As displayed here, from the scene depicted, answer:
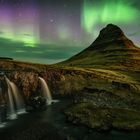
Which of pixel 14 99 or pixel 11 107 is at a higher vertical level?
pixel 14 99

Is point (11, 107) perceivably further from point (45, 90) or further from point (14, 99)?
point (45, 90)

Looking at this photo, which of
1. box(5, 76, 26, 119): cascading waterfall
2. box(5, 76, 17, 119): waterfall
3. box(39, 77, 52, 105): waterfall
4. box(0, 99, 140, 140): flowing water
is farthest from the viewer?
box(39, 77, 52, 105): waterfall

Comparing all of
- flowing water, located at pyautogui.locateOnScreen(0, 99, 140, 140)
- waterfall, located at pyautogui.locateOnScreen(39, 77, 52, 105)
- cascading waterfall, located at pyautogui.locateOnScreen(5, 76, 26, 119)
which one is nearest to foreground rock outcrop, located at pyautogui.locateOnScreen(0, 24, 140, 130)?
waterfall, located at pyautogui.locateOnScreen(39, 77, 52, 105)

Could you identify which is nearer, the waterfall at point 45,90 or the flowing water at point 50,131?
the flowing water at point 50,131

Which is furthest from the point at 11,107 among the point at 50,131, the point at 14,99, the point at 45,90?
the point at 45,90

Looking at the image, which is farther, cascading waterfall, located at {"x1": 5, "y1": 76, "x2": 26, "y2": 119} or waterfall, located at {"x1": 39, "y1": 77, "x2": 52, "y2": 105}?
waterfall, located at {"x1": 39, "y1": 77, "x2": 52, "y2": 105}

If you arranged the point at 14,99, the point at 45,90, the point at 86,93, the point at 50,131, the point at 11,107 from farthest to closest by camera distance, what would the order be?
1. the point at 86,93
2. the point at 45,90
3. the point at 14,99
4. the point at 11,107
5. the point at 50,131

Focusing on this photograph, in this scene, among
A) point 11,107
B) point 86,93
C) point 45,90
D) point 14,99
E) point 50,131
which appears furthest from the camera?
point 86,93

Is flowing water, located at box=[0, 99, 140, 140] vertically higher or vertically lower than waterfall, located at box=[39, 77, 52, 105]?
lower

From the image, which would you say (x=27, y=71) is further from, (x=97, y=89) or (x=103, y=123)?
(x=103, y=123)

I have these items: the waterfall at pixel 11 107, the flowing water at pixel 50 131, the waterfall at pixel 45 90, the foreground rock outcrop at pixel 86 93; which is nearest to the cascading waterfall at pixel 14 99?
the waterfall at pixel 11 107

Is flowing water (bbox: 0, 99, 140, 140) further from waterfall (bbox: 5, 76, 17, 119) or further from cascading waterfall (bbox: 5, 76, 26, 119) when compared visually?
cascading waterfall (bbox: 5, 76, 26, 119)

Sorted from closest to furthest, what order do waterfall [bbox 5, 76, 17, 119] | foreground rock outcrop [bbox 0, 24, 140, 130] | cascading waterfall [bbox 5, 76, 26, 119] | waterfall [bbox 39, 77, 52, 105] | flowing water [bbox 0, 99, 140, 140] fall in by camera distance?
flowing water [bbox 0, 99, 140, 140] < foreground rock outcrop [bbox 0, 24, 140, 130] < waterfall [bbox 5, 76, 17, 119] < cascading waterfall [bbox 5, 76, 26, 119] < waterfall [bbox 39, 77, 52, 105]

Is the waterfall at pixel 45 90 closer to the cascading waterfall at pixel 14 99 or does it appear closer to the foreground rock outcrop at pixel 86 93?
the foreground rock outcrop at pixel 86 93
